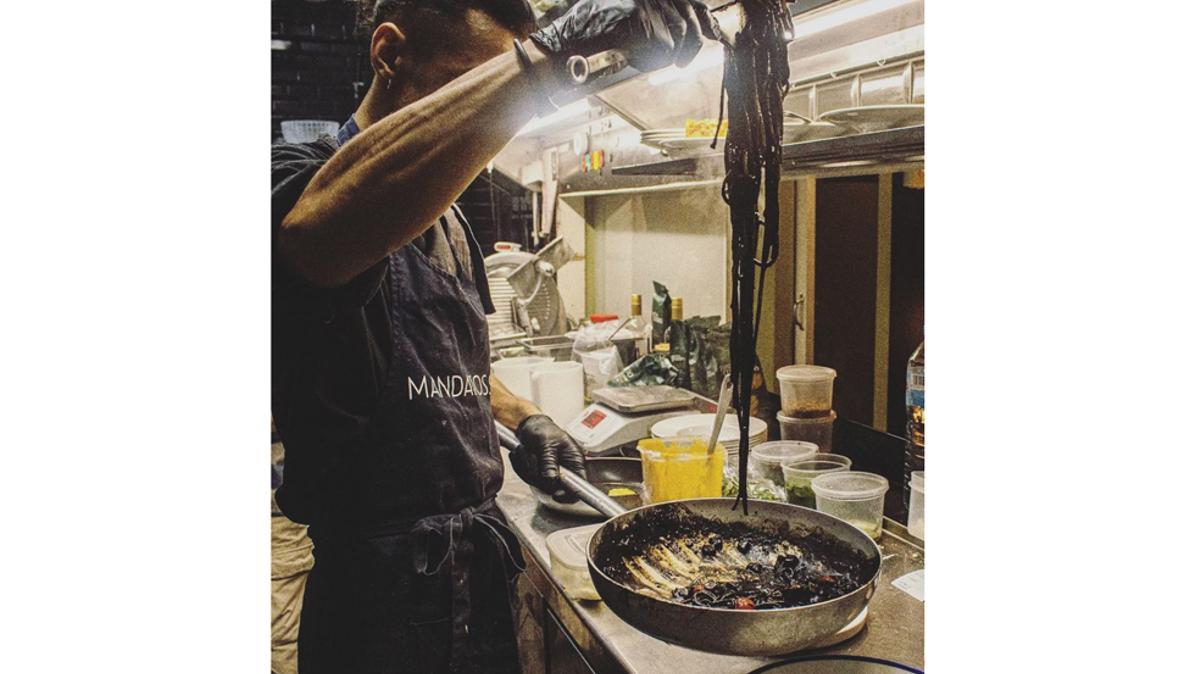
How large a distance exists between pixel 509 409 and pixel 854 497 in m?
0.95

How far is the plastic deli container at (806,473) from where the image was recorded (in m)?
1.64

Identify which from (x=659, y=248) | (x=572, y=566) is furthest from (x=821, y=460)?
(x=659, y=248)

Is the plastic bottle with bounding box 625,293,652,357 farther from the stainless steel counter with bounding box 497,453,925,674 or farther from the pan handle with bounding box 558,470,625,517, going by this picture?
the stainless steel counter with bounding box 497,453,925,674

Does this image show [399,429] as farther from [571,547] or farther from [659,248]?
[659,248]

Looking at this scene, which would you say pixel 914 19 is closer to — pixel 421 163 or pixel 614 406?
pixel 421 163

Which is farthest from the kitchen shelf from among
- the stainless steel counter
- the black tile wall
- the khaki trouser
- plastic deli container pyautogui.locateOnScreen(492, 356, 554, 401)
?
the khaki trouser

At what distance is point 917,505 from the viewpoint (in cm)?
152

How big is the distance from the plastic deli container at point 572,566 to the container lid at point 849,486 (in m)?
0.45

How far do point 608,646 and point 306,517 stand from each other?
562 mm

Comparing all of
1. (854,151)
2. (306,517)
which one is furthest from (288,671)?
(854,151)

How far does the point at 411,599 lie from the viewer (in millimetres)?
1401

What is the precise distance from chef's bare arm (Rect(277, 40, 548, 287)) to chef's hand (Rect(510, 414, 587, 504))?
87 cm

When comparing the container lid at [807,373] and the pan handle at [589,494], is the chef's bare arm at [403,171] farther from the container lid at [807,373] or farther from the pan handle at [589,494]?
the container lid at [807,373]

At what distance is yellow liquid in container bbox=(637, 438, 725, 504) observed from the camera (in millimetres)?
1705
